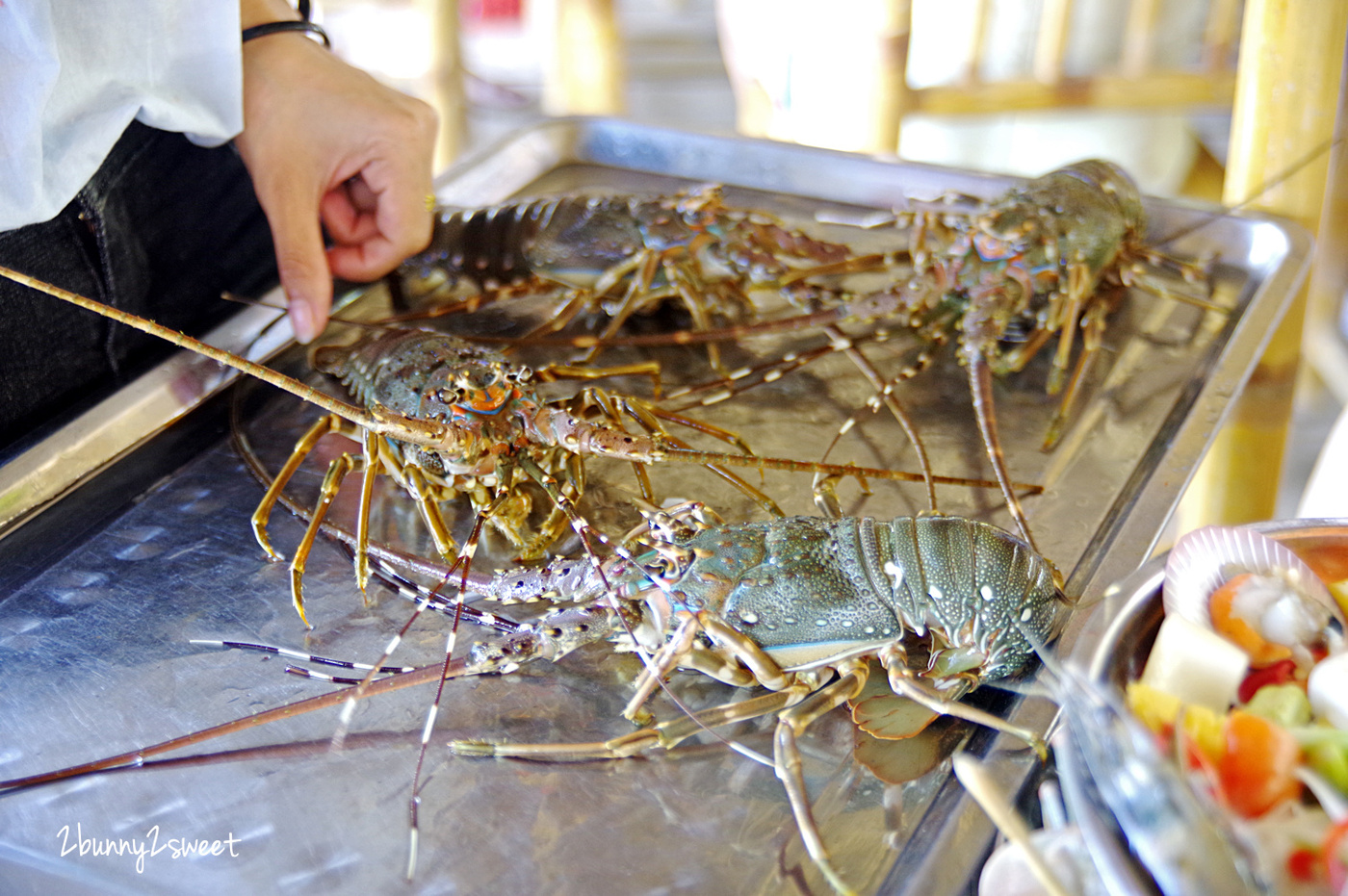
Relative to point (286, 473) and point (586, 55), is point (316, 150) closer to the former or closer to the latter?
point (286, 473)

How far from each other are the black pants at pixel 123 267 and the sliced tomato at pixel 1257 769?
1640 millimetres

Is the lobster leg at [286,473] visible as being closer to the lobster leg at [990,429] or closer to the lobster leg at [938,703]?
the lobster leg at [938,703]

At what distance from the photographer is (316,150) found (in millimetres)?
1916

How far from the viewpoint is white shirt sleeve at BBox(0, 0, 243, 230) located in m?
1.45

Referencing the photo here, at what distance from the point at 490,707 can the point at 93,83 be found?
1067 mm

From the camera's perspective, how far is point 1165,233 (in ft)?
7.71

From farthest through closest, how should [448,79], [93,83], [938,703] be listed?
1. [448,79]
2. [93,83]
3. [938,703]

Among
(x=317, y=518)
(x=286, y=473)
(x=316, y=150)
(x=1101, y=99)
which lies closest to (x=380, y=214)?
(x=316, y=150)

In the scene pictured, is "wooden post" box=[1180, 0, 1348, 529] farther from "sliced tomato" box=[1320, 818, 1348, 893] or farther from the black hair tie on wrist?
the black hair tie on wrist

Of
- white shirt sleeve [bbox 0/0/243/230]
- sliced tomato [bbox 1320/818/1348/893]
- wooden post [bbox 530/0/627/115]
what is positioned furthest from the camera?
wooden post [bbox 530/0/627/115]

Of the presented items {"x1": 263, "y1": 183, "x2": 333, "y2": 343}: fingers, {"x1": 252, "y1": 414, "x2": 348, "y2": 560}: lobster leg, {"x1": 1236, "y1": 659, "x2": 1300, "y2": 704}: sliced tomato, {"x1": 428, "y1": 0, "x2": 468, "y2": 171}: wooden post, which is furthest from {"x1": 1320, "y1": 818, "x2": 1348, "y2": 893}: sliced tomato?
{"x1": 428, "y1": 0, "x2": 468, "y2": 171}: wooden post

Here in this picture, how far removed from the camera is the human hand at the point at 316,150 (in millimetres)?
1862

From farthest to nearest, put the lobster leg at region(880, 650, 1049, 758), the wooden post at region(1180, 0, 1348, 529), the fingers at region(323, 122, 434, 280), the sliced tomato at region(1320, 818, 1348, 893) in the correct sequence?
the wooden post at region(1180, 0, 1348, 529) < the fingers at region(323, 122, 434, 280) < the lobster leg at region(880, 650, 1049, 758) < the sliced tomato at region(1320, 818, 1348, 893)

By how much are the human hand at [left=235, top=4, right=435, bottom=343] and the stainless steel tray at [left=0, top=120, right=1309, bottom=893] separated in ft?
0.85
